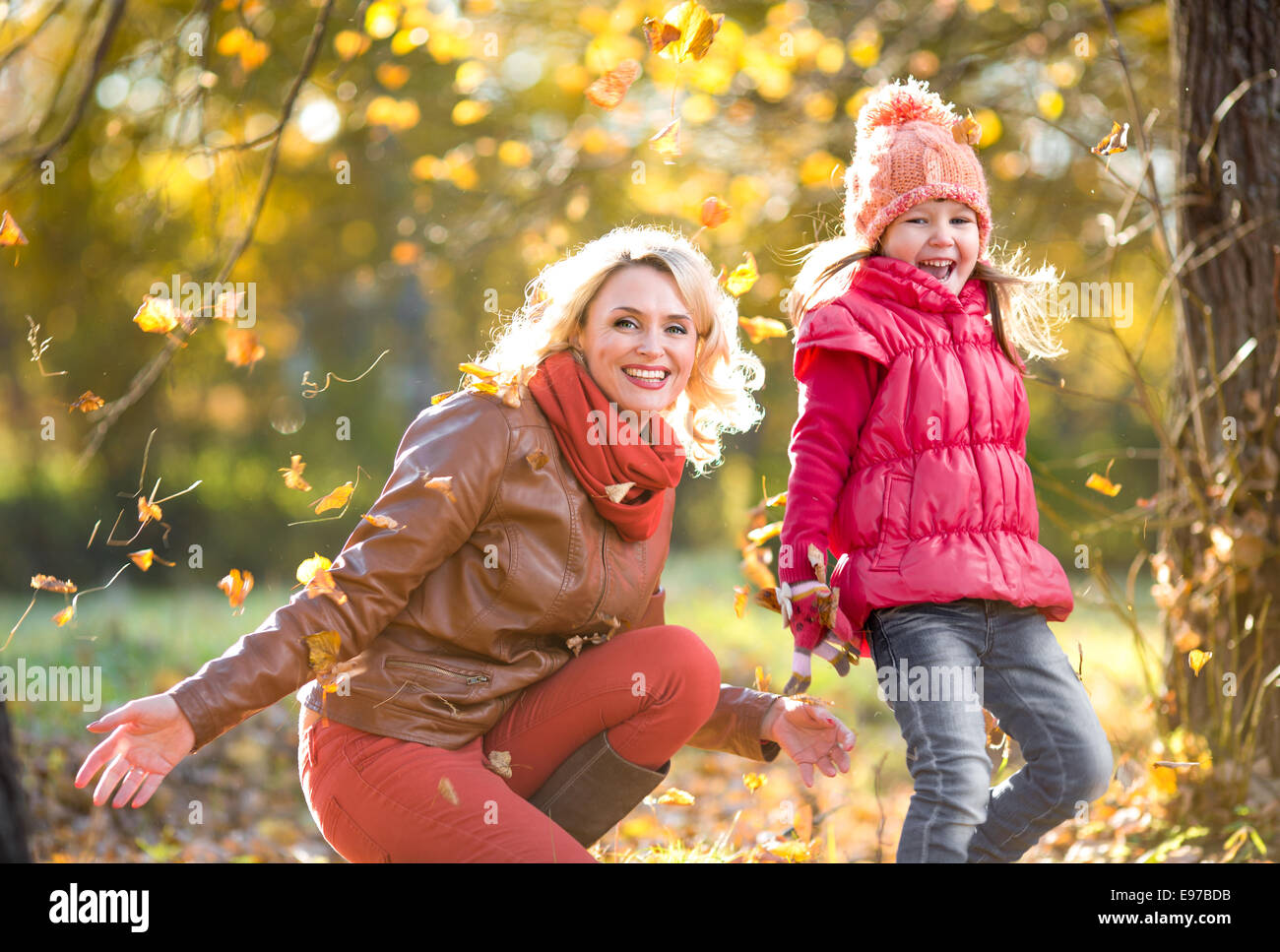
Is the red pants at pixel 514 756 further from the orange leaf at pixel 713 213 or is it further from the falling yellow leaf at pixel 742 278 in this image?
the orange leaf at pixel 713 213

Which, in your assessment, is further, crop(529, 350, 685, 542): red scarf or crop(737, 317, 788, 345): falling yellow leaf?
crop(737, 317, 788, 345): falling yellow leaf

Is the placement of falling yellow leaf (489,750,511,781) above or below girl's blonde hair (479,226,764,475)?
below

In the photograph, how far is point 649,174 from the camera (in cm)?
890

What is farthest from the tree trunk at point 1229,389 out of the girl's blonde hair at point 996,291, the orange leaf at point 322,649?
the orange leaf at point 322,649

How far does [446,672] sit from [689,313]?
954mm

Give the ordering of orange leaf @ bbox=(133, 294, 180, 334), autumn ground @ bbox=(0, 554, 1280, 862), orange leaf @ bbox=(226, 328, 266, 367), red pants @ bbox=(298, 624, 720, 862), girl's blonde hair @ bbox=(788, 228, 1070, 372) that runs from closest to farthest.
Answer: red pants @ bbox=(298, 624, 720, 862) < girl's blonde hair @ bbox=(788, 228, 1070, 372) < orange leaf @ bbox=(133, 294, 180, 334) < orange leaf @ bbox=(226, 328, 266, 367) < autumn ground @ bbox=(0, 554, 1280, 862)

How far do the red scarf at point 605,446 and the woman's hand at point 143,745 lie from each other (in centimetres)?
92

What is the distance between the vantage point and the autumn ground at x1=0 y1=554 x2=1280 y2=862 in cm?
337

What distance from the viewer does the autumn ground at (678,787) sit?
3365 mm

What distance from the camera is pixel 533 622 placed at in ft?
7.91

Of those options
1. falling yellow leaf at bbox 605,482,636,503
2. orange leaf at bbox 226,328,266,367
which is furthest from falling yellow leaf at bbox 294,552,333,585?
orange leaf at bbox 226,328,266,367

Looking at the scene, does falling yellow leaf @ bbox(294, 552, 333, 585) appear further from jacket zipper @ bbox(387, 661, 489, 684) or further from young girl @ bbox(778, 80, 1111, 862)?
young girl @ bbox(778, 80, 1111, 862)

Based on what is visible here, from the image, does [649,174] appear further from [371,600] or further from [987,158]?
[371,600]
